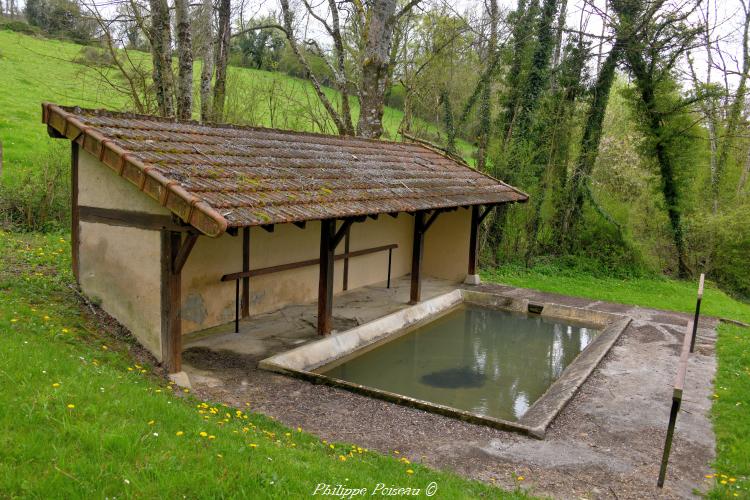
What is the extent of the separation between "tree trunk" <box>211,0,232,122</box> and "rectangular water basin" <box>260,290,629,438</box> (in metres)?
6.66

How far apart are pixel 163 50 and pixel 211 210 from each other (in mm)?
6516

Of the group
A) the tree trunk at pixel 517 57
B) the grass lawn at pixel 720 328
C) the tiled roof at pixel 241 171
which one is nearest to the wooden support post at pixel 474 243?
the grass lawn at pixel 720 328

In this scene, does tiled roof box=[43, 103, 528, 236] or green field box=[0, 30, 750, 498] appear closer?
green field box=[0, 30, 750, 498]

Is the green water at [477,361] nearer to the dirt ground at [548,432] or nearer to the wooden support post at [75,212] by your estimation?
the dirt ground at [548,432]

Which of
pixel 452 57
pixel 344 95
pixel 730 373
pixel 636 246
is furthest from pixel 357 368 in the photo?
pixel 452 57

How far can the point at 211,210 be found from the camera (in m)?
5.15

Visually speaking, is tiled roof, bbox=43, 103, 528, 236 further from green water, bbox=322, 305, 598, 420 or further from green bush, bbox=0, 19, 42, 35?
green bush, bbox=0, 19, 42, 35

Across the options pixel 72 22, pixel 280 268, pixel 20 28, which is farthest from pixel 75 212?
pixel 20 28

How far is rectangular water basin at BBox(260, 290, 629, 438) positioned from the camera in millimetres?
6859

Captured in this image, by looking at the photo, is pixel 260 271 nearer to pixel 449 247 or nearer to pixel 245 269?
pixel 245 269

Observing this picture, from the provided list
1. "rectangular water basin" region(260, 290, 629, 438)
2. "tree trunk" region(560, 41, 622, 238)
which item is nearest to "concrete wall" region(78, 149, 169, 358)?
"rectangular water basin" region(260, 290, 629, 438)

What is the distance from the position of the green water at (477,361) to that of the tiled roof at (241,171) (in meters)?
2.13

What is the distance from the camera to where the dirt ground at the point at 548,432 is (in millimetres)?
4942

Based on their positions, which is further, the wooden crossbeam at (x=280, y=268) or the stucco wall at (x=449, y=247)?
the stucco wall at (x=449, y=247)
